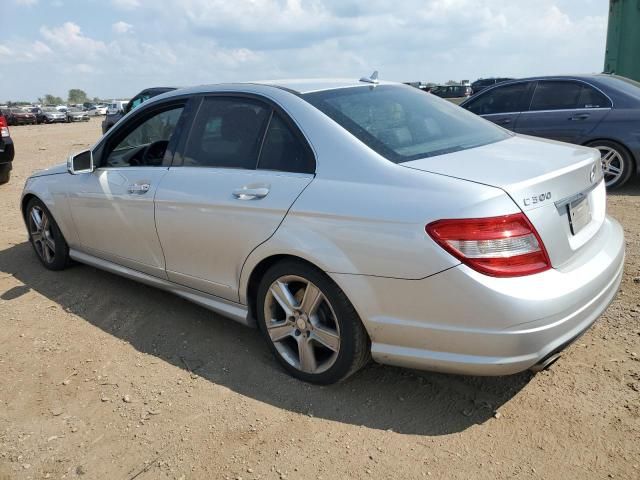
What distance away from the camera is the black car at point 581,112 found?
258 inches

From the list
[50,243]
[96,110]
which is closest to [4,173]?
[50,243]

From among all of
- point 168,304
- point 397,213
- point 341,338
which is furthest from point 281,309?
point 168,304

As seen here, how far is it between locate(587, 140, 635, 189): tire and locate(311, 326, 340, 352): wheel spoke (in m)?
5.37

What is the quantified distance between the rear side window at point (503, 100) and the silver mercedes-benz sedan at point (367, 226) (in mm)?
4427

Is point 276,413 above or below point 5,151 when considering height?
below

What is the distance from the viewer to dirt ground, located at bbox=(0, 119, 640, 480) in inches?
94.4

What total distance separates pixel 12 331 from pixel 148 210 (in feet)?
4.73

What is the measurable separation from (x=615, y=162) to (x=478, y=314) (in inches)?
216

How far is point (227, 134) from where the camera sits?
3.33 m

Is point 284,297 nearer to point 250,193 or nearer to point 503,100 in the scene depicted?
point 250,193

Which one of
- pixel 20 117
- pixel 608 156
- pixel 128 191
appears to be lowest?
pixel 20 117

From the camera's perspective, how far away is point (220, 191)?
315 cm

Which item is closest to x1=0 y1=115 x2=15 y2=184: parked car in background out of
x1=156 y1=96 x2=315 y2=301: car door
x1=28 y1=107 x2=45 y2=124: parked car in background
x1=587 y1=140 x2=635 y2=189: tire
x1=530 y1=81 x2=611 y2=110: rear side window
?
x1=156 y1=96 x2=315 y2=301: car door

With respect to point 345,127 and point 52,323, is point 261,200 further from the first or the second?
point 52,323
